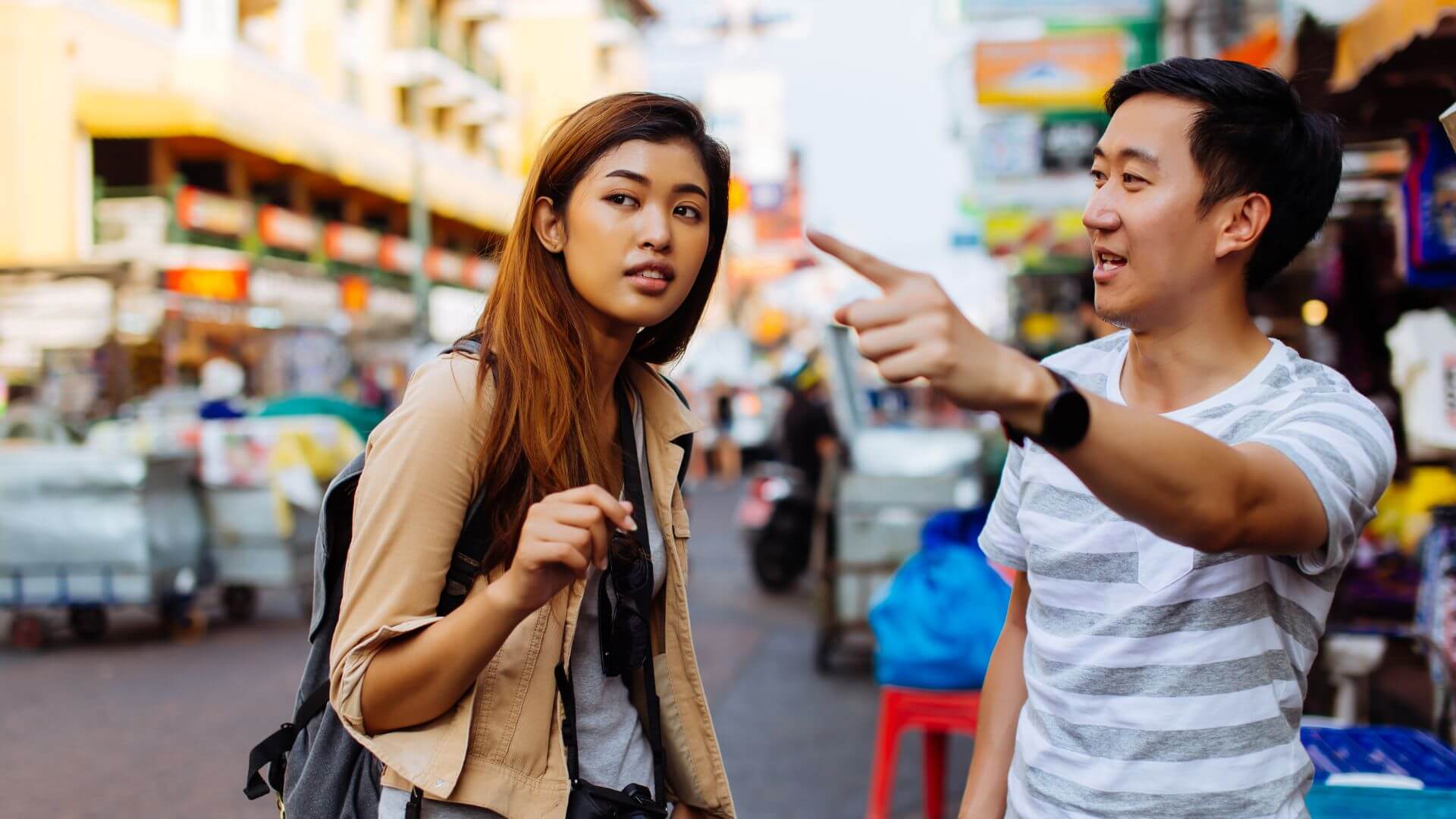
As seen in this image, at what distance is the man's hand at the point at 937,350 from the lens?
1.23 m

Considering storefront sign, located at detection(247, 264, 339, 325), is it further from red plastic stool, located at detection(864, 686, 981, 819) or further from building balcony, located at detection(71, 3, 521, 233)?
red plastic stool, located at detection(864, 686, 981, 819)

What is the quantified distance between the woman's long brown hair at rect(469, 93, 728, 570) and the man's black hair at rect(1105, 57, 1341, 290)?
76 centimetres

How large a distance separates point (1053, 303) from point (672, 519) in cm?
2525

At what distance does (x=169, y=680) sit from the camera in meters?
7.76

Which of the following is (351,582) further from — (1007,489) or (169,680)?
(169,680)

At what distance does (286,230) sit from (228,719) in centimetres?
1783

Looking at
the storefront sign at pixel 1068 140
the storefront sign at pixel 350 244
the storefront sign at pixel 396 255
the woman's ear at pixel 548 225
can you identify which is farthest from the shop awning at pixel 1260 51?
the storefront sign at pixel 396 255

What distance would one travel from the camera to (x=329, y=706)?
198 centimetres

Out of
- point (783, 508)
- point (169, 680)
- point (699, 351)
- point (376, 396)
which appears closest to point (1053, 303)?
point (699, 351)

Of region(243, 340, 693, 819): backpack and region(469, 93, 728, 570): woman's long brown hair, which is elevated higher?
region(469, 93, 728, 570): woman's long brown hair

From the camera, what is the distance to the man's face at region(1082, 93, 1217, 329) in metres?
1.78

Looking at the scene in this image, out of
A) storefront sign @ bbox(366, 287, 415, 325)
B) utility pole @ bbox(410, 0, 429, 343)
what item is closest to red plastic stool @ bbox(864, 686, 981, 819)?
utility pole @ bbox(410, 0, 429, 343)

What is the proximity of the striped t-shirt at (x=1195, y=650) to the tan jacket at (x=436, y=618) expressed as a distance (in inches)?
29.6

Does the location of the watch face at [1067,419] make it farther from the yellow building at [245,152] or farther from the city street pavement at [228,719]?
the yellow building at [245,152]
